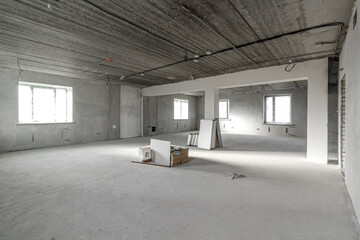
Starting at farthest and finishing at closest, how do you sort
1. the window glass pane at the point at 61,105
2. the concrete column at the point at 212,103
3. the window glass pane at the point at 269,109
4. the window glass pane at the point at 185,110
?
the window glass pane at the point at 185,110
the window glass pane at the point at 269,109
the window glass pane at the point at 61,105
the concrete column at the point at 212,103

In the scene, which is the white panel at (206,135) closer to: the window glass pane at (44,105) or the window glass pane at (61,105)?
the window glass pane at (61,105)

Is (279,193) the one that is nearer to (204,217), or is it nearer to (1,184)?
(204,217)

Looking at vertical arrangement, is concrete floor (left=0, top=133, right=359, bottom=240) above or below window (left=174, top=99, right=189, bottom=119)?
below

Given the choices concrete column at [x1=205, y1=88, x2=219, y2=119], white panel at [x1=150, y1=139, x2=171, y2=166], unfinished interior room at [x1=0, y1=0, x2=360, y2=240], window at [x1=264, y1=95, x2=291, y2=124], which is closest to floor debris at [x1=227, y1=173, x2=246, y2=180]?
unfinished interior room at [x1=0, y1=0, x2=360, y2=240]

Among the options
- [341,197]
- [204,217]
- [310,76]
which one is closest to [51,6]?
[204,217]

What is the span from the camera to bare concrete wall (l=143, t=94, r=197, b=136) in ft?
34.0

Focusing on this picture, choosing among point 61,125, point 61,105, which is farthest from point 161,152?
point 61,105

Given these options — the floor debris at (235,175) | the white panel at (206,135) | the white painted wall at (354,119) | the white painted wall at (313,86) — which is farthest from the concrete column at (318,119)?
the white panel at (206,135)

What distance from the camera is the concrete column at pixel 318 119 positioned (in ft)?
15.1

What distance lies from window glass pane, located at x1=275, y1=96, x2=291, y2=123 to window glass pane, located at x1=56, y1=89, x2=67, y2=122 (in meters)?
10.8

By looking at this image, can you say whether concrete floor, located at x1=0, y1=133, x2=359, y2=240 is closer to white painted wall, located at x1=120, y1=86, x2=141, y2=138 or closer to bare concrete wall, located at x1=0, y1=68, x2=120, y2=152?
bare concrete wall, located at x1=0, y1=68, x2=120, y2=152

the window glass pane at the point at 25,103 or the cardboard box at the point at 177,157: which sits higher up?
the window glass pane at the point at 25,103

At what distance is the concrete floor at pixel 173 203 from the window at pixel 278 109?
22.3 ft

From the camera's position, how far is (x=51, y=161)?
15.1 feet
